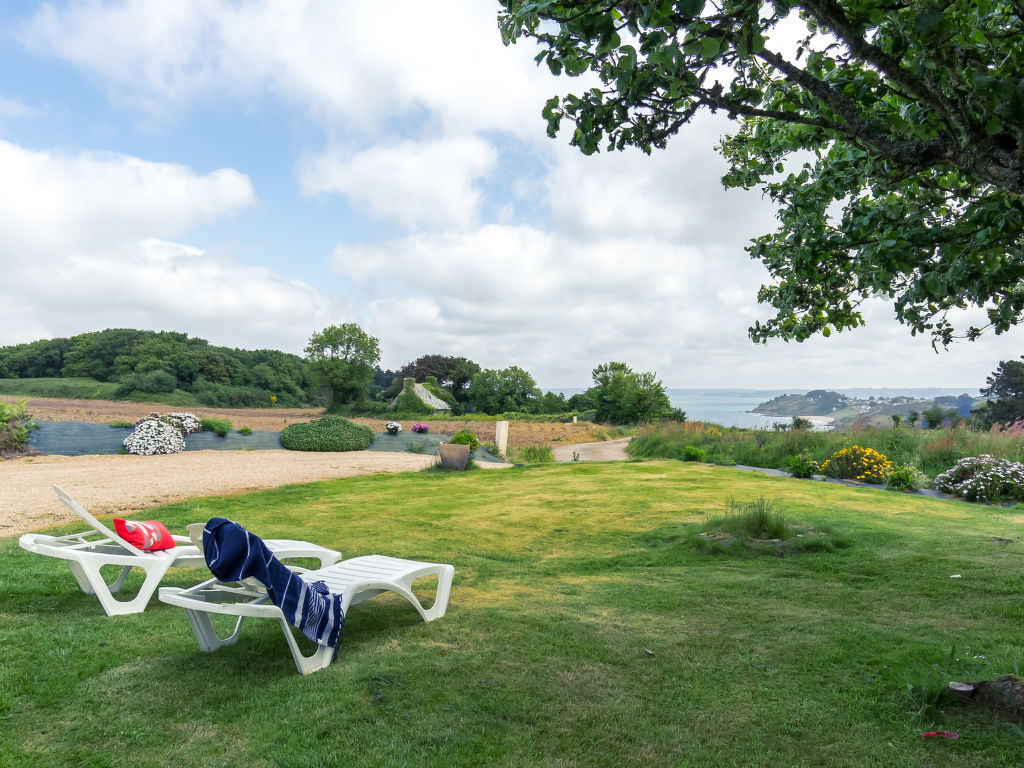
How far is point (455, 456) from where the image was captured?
44.8ft

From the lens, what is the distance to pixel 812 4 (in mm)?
2080

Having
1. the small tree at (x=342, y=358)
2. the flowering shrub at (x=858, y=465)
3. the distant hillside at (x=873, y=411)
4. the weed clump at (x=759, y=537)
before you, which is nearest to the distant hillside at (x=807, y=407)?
the distant hillside at (x=873, y=411)

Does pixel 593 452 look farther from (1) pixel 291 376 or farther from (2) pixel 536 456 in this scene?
(1) pixel 291 376

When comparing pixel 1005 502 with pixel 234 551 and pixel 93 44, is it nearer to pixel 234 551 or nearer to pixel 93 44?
pixel 234 551

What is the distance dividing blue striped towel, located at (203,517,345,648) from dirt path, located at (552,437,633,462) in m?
13.0

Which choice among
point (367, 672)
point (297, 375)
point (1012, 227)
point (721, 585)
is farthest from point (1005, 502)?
point (297, 375)

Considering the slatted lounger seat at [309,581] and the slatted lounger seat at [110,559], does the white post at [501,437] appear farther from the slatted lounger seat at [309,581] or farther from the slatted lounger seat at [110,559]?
the slatted lounger seat at [309,581]

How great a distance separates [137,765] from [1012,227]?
3957 mm

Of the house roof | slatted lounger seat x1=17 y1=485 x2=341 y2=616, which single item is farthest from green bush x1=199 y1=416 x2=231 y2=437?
slatted lounger seat x1=17 y1=485 x2=341 y2=616

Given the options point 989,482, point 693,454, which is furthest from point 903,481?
point 693,454

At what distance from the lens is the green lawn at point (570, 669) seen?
230 cm

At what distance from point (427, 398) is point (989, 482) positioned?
26508 mm

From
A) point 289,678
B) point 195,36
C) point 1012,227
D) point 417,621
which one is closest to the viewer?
point 1012,227

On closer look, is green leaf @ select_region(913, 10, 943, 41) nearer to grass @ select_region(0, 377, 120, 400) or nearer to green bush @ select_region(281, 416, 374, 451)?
green bush @ select_region(281, 416, 374, 451)
